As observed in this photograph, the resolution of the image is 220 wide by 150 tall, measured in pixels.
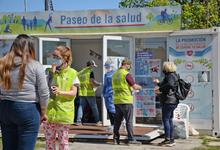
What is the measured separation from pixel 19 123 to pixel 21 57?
683mm

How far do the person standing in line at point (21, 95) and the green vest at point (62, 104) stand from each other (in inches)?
50.3

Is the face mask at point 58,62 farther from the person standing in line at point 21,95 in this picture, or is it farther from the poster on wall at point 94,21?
the poster on wall at point 94,21

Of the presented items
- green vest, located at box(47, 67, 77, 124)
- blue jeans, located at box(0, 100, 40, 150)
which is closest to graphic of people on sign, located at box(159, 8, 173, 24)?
green vest, located at box(47, 67, 77, 124)

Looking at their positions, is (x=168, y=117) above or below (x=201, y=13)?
below

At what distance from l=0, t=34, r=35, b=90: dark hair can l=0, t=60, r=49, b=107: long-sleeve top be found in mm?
37

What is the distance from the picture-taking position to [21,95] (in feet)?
16.1

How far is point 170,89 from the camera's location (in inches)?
385

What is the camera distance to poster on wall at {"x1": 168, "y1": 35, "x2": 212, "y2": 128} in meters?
11.4

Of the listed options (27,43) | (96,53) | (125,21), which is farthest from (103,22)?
(27,43)

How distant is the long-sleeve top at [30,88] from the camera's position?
194 inches

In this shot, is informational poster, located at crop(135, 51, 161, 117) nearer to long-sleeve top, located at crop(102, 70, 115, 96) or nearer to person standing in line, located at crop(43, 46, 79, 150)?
long-sleeve top, located at crop(102, 70, 115, 96)

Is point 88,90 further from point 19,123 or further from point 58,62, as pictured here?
point 19,123

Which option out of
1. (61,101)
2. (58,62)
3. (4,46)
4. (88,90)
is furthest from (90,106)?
(61,101)

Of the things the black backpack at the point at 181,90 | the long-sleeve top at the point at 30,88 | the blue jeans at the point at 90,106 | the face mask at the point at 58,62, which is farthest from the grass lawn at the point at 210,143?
the long-sleeve top at the point at 30,88
